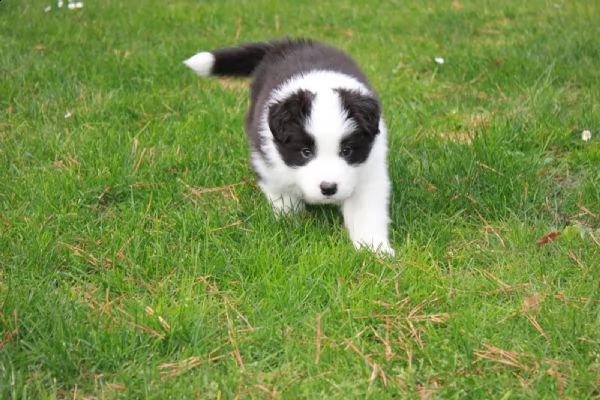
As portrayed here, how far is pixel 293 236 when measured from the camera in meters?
3.25

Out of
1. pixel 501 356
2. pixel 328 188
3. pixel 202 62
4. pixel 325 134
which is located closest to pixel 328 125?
pixel 325 134

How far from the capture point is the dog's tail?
4.25 m

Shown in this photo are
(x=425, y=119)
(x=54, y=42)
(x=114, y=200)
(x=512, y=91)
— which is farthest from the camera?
(x=54, y=42)

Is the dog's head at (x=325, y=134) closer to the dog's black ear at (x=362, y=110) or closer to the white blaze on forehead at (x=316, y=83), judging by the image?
the dog's black ear at (x=362, y=110)

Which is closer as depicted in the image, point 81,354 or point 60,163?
point 81,354

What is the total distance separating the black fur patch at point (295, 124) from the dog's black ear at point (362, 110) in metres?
0.15

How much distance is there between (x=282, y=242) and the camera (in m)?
3.20

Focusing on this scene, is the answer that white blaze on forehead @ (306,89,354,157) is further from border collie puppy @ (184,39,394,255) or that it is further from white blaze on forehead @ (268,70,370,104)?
white blaze on forehead @ (268,70,370,104)

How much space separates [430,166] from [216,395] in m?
1.99

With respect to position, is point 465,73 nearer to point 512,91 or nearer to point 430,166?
point 512,91

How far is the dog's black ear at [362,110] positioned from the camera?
3.14 m

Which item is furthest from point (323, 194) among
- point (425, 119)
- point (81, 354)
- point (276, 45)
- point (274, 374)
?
point (425, 119)

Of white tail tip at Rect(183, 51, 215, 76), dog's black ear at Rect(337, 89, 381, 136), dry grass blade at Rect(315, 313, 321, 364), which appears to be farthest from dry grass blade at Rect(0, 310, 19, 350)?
white tail tip at Rect(183, 51, 215, 76)

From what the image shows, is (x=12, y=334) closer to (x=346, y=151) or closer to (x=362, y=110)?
(x=346, y=151)
